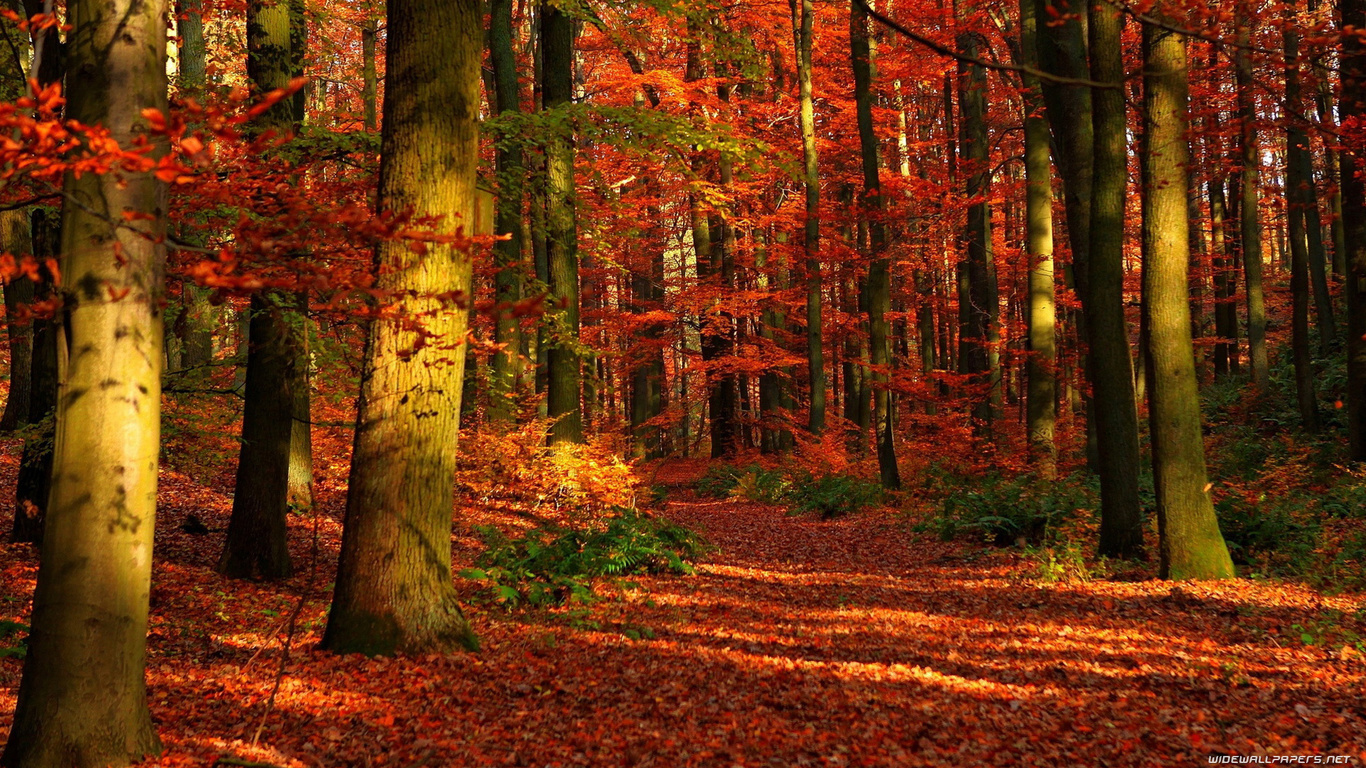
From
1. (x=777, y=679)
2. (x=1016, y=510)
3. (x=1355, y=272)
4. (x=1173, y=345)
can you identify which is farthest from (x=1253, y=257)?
(x=777, y=679)

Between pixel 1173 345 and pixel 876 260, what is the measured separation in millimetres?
10679

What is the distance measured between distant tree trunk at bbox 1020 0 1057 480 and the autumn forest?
7 cm

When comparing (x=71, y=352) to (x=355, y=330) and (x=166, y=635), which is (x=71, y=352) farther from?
(x=355, y=330)

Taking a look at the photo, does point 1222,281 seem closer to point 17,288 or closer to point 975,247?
point 975,247

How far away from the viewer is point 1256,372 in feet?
65.5

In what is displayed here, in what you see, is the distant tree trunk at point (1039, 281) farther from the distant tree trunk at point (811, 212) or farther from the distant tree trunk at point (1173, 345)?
the distant tree trunk at point (811, 212)

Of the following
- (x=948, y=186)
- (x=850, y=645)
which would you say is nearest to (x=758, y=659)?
(x=850, y=645)

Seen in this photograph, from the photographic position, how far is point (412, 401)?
5887 mm

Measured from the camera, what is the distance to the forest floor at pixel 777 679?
4.55 metres

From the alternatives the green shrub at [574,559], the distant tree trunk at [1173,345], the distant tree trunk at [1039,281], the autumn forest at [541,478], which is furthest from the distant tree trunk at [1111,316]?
the green shrub at [574,559]

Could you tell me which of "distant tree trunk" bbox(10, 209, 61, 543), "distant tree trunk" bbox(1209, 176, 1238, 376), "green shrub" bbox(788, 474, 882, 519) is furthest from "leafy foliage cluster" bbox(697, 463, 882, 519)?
"distant tree trunk" bbox(10, 209, 61, 543)

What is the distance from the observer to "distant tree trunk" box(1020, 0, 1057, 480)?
45.1 ft

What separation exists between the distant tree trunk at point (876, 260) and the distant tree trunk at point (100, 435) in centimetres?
1501

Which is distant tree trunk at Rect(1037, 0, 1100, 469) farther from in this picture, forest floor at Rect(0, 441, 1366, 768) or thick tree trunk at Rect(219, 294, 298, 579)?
thick tree trunk at Rect(219, 294, 298, 579)
